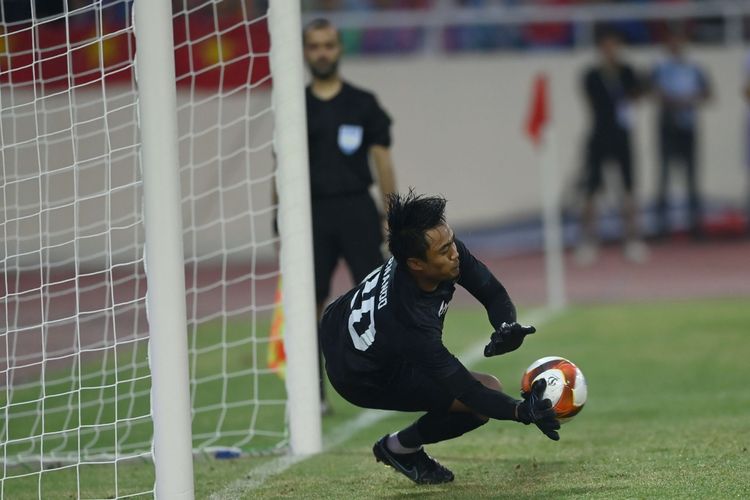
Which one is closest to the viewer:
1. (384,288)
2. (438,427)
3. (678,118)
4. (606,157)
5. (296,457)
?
(384,288)

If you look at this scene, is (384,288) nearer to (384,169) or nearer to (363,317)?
(363,317)

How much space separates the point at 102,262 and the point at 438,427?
13.0 m

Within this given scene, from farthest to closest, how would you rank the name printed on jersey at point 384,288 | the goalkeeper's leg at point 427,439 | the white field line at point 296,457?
the white field line at point 296,457
the goalkeeper's leg at point 427,439
the name printed on jersey at point 384,288

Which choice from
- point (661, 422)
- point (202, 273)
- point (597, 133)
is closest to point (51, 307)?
point (202, 273)

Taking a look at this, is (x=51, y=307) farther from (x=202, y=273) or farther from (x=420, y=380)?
(x=420, y=380)

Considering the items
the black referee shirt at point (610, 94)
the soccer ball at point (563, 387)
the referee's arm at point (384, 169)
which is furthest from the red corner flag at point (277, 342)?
the black referee shirt at point (610, 94)

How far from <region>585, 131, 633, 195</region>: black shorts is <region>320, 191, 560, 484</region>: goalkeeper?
13.5 meters

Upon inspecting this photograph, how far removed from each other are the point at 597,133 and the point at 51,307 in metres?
8.39

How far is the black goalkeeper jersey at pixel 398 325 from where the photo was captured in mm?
5801

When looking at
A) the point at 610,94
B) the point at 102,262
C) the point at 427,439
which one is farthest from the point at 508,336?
the point at 610,94

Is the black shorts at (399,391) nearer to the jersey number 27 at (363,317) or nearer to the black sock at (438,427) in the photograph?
the black sock at (438,427)

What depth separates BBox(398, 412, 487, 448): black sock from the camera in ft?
20.8

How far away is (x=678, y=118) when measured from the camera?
67.9 ft

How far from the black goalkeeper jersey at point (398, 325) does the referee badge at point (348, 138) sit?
2.88 m
